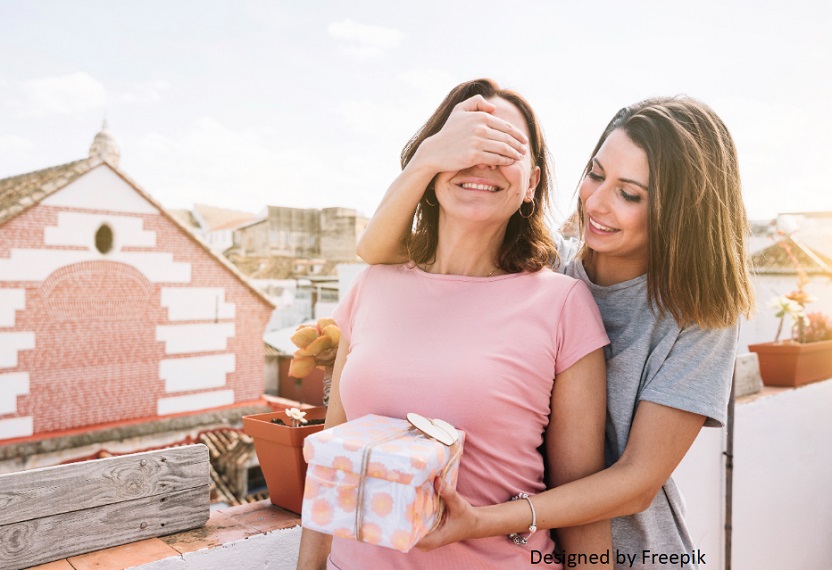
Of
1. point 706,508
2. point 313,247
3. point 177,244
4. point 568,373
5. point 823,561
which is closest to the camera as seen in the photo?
point 568,373

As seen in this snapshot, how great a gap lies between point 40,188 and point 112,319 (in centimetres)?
262

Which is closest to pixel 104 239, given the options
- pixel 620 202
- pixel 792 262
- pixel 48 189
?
pixel 48 189

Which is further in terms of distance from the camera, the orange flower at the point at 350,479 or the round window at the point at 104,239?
the round window at the point at 104,239

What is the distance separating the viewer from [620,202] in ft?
3.82

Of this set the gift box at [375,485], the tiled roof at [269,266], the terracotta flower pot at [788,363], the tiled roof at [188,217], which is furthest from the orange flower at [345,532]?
the tiled roof at [188,217]

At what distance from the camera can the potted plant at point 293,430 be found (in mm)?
1389

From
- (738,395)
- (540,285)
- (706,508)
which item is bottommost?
(706,508)

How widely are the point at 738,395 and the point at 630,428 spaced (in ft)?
6.89

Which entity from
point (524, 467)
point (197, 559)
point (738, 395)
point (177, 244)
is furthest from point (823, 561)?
point (177, 244)

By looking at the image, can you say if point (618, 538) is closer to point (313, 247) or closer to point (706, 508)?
point (706, 508)

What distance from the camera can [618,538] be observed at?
1.18m

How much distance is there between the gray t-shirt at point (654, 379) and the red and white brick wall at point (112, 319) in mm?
11795

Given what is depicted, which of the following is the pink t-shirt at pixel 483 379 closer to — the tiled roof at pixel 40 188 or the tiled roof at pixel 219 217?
the tiled roof at pixel 40 188

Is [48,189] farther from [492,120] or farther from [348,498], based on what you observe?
[348,498]
